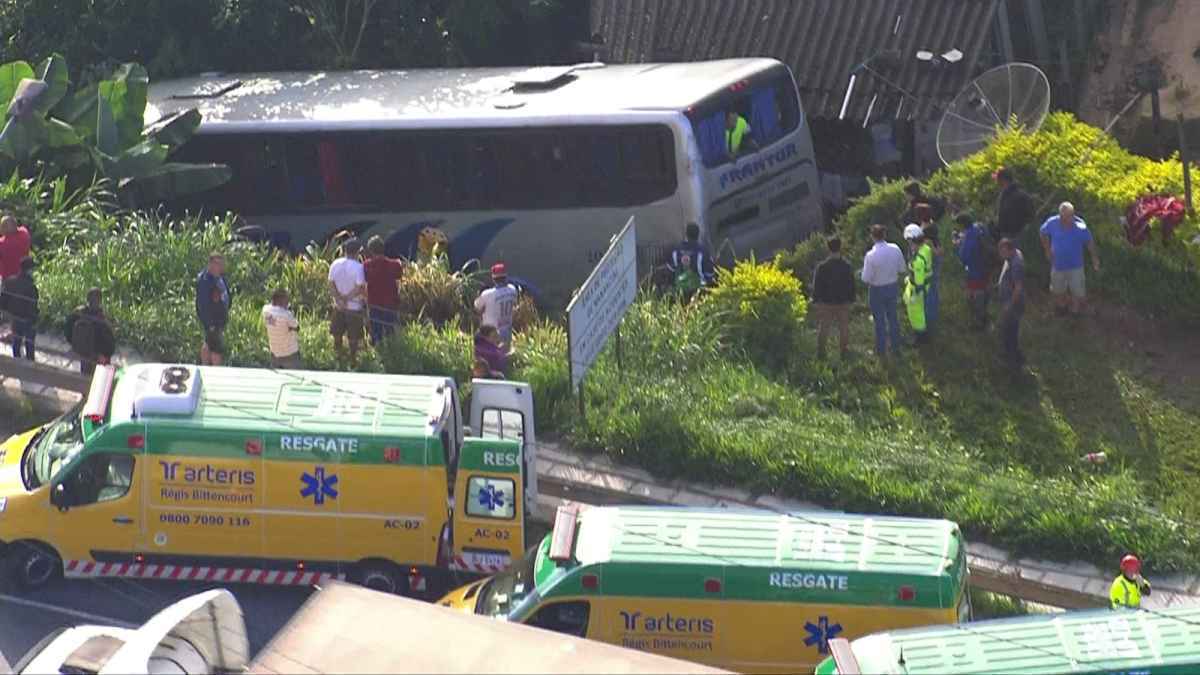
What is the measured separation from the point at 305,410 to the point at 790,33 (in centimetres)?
1349

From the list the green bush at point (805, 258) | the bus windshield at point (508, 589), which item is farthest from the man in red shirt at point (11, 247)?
the green bush at point (805, 258)

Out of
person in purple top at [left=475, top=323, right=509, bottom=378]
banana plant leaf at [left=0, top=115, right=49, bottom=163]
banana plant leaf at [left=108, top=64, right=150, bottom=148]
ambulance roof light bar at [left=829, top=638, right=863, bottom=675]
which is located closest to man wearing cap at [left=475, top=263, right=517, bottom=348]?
person in purple top at [left=475, top=323, right=509, bottom=378]

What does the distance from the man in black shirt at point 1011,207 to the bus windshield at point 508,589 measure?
25.6 feet

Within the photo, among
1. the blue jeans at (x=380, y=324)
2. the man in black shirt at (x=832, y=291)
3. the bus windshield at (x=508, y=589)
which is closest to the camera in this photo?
the bus windshield at (x=508, y=589)

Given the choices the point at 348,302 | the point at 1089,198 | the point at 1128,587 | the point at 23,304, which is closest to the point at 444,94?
the point at 348,302

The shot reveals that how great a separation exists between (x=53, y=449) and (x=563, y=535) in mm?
4888

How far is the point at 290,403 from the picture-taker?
17.3 meters

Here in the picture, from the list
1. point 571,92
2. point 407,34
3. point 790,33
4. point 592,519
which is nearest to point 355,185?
point 571,92

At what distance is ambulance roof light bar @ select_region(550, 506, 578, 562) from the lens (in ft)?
50.8

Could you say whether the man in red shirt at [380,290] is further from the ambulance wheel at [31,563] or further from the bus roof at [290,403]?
the ambulance wheel at [31,563]

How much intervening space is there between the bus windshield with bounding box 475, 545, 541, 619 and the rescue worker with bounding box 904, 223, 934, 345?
6076mm

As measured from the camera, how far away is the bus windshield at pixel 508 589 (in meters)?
15.7

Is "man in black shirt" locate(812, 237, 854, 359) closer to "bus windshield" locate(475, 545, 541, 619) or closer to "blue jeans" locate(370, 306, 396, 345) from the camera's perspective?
"blue jeans" locate(370, 306, 396, 345)

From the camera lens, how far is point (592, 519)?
15844 mm
